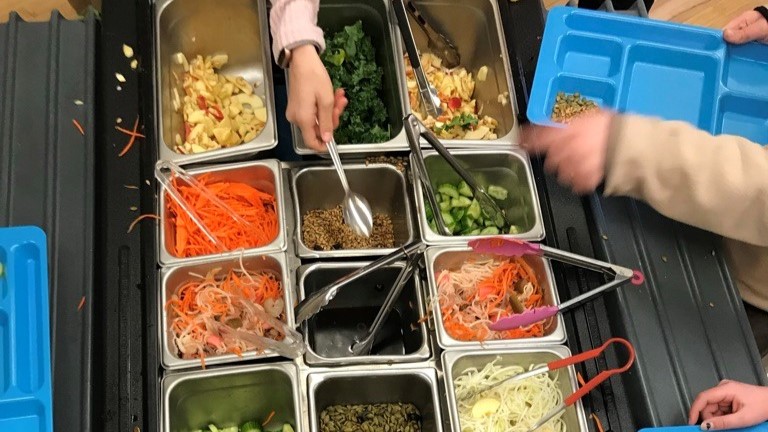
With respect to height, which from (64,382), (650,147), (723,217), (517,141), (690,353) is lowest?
(690,353)

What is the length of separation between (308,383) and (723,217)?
0.80 meters

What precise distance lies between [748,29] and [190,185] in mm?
1256

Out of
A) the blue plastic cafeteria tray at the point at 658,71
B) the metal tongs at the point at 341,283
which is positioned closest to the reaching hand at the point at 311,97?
the metal tongs at the point at 341,283

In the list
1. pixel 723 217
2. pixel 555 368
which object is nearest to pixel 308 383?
pixel 555 368

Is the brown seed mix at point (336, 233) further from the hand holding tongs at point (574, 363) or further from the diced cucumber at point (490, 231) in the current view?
the hand holding tongs at point (574, 363)

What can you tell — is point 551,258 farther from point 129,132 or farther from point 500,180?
point 129,132

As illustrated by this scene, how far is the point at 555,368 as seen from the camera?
1.22 m

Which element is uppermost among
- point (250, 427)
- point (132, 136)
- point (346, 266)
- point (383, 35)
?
point (383, 35)

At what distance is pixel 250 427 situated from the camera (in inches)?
51.0

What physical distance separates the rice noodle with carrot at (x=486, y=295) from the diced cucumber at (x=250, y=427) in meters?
0.42

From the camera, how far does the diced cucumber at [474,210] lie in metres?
1.47

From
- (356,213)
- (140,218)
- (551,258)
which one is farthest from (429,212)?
(140,218)

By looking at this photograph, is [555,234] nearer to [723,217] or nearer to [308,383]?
[723,217]

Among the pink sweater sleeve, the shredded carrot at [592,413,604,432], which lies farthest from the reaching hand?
the shredded carrot at [592,413,604,432]
